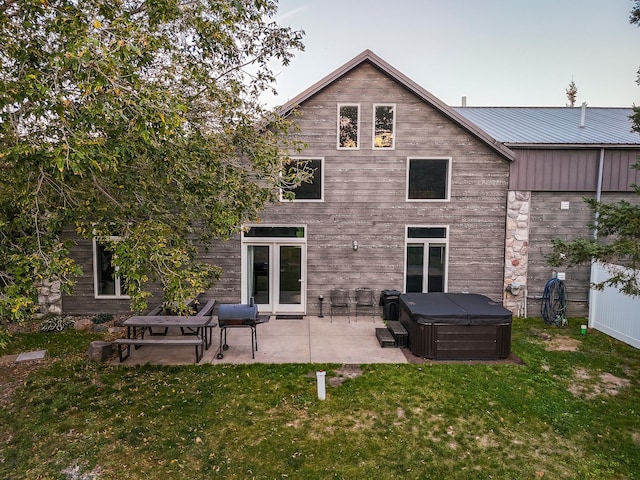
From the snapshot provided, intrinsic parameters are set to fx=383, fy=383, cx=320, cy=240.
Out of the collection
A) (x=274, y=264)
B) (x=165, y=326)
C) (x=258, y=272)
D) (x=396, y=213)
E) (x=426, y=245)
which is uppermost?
(x=396, y=213)

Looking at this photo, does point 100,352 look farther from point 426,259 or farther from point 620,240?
point 620,240

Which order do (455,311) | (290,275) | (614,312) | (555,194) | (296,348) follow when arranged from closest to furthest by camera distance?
(455,311)
(296,348)
(614,312)
(555,194)
(290,275)

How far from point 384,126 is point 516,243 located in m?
4.77

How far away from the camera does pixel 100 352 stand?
7.26 m

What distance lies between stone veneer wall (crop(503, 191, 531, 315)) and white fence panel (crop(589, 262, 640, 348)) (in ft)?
5.53

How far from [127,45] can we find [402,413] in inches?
220

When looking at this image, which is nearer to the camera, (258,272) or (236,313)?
(236,313)

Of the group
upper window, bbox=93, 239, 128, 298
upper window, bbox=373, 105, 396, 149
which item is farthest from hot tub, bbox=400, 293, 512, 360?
upper window, bbox=93, 239, 128, 298

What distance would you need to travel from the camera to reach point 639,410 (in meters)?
5.68

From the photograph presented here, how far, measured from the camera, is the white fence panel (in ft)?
27.7

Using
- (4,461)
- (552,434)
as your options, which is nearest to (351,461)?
(552,434)

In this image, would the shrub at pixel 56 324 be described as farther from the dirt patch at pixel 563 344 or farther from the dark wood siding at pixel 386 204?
the dirt patch at pixel 563 344

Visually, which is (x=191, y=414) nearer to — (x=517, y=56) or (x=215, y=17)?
A: (x=215, y=17)

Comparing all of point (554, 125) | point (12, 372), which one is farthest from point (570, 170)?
point (12, 372)
